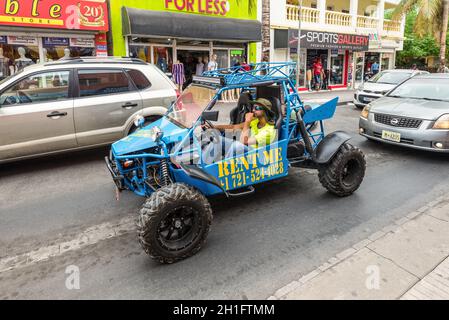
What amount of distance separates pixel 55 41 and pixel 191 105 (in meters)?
Result: 10.4

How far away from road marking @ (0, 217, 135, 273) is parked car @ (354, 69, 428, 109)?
11262 mm

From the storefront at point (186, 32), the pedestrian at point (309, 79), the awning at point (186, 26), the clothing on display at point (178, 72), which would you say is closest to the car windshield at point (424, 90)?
the storefront at point (186, 32)

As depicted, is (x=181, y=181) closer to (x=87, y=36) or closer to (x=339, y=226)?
(x=339, y=226)

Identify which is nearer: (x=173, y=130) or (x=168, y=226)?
(x=168, y=226)

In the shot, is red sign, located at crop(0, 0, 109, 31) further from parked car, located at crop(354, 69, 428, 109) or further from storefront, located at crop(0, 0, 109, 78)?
parked car, located at crop(354, 69, 428, 109)

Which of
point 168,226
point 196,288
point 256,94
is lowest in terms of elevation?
point 196,288

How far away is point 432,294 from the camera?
2.72 m

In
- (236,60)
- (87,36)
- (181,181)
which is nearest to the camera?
(181,181)

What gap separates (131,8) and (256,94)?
10100mm

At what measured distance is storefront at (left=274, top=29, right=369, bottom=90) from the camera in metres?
18.8

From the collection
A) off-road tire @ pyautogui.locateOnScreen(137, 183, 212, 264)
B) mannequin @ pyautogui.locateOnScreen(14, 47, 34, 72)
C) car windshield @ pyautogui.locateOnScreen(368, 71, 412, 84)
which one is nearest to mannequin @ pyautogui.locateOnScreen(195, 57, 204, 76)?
mannequin @ pyautogui.locateOnScreen(14, 47, 34, 72)

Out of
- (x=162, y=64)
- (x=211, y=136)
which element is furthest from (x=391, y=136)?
(x=162, y=64)
